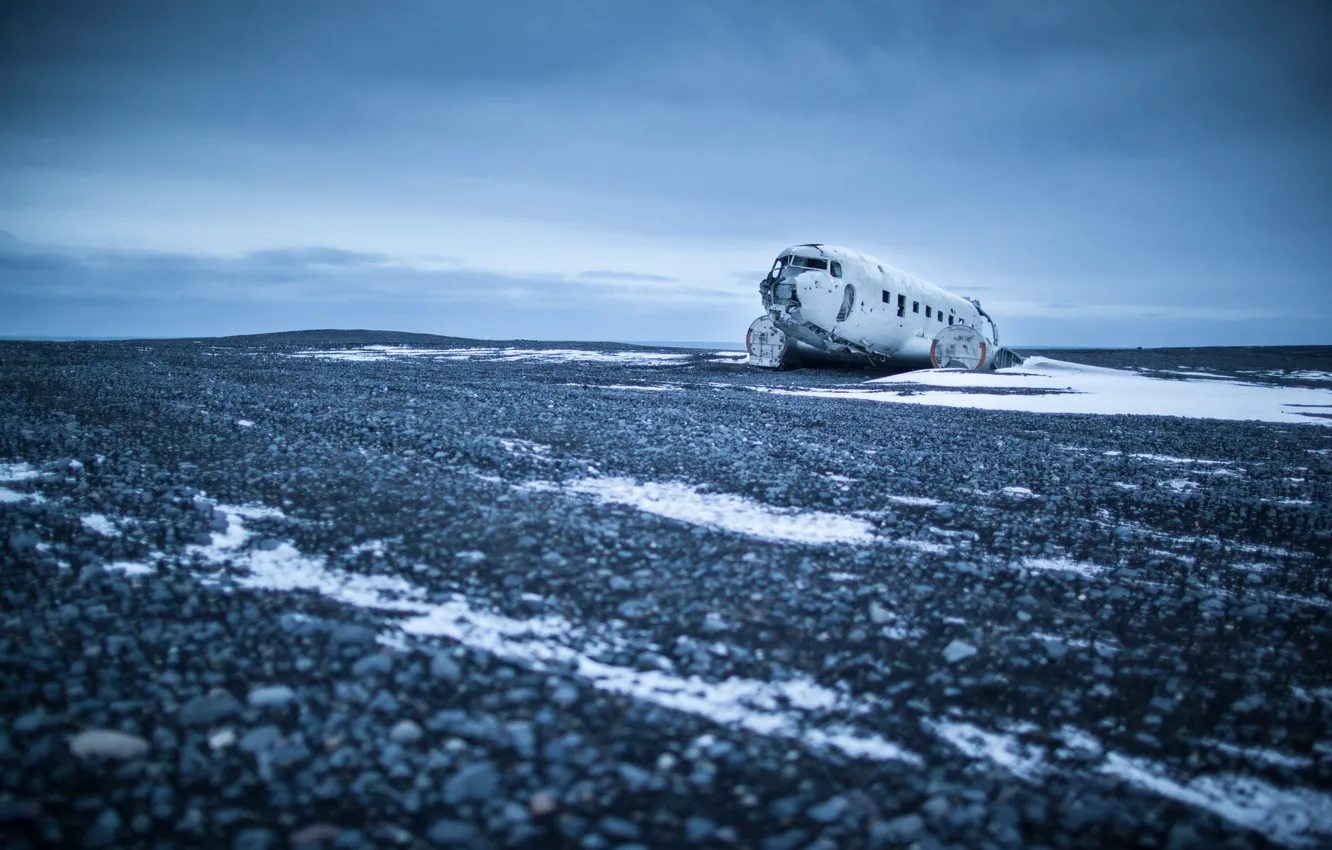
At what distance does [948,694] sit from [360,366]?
79.5 ft

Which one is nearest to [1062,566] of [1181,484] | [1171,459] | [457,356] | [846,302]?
[1181,484]

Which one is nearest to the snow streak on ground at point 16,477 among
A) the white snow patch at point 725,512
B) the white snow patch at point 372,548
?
the white snow patch at point 372,548

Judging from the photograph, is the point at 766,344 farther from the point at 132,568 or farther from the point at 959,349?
the point at 132,568

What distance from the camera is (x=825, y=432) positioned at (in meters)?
11.7

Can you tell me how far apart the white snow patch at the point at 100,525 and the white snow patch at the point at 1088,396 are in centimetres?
1635

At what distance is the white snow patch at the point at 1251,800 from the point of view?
2648mm

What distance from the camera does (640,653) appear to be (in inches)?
147

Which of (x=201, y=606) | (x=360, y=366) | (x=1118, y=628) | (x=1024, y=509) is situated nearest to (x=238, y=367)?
(x=360, y=366)

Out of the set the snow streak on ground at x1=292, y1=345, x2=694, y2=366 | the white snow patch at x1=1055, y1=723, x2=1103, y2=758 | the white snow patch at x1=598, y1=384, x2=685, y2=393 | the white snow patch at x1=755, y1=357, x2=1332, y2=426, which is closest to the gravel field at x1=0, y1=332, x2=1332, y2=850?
the white snow patch at x1=1055, y1=723, x2=1103, y2=758

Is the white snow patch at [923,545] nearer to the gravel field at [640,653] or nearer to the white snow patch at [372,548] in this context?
the gravel field at [640,653]

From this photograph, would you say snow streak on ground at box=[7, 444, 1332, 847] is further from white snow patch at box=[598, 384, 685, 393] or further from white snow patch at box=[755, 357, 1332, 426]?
white snow patch at box=[755, 357, 1332, 426]

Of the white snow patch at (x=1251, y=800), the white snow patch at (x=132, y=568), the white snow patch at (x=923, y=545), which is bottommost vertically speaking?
the white snow patch at (x=1251, y=800)

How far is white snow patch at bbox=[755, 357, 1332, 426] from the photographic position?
18516 mm

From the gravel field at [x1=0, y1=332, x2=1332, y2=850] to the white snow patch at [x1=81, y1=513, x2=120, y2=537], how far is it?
4 cm
